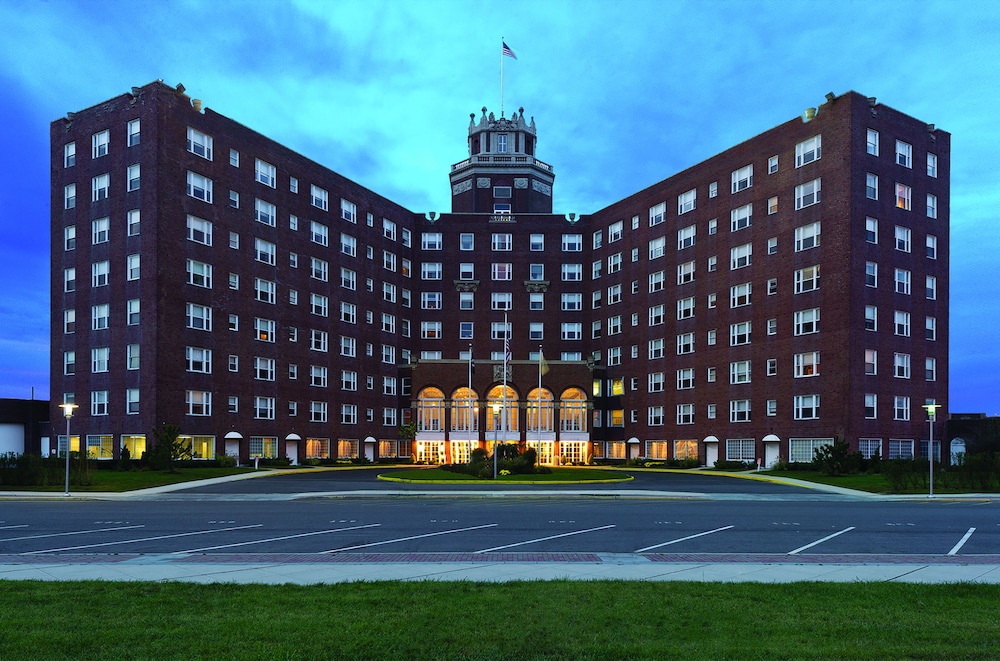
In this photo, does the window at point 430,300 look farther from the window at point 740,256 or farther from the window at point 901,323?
the window at point 901,323

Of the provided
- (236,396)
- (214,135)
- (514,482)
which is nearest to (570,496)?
(514,482)

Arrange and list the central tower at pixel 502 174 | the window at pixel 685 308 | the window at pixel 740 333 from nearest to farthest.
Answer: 1. the window at pixel 740 333
2. the window at pixel 685 308
3. the central tower at pixel 502 174

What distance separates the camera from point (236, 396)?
65.8m

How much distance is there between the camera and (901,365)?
61719 millimetres

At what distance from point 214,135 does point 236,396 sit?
20.8 metres

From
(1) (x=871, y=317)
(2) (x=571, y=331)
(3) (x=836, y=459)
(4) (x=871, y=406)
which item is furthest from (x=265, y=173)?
(4) (x=871, y=406)

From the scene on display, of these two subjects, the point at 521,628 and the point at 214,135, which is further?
the point at 214,135

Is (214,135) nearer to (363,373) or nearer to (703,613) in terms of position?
(363,373)

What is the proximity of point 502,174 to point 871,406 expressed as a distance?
182 feet

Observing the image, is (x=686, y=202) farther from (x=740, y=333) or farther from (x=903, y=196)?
(x=903, y=196)

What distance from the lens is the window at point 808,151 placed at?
62.5m

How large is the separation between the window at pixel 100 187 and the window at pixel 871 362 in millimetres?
57369

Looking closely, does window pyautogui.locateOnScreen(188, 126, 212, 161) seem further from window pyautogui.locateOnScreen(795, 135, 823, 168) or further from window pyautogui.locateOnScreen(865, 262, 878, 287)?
window pyautogui.locateOnScreen(865, 262, 878, 287)

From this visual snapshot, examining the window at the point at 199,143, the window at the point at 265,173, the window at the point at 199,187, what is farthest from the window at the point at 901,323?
the window at the point at 199,143
